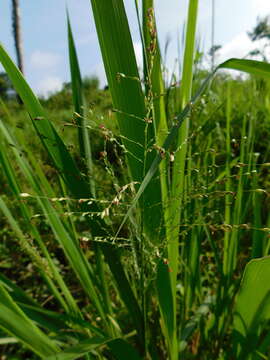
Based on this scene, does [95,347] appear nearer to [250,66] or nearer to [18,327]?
[18,327]

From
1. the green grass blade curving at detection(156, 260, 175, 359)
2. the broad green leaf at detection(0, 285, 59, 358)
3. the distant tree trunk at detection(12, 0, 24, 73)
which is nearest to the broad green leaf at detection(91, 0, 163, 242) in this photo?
the green grass blade curving at detection(156, 260, 175, 359)

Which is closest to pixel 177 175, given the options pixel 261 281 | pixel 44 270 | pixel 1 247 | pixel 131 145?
pixel 131 145

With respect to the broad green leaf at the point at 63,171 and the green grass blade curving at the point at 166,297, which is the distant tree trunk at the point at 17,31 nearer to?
the broad green leaf at the point at 63,171

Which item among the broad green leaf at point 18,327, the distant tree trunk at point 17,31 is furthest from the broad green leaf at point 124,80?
the distant tree trunk at point 17,31

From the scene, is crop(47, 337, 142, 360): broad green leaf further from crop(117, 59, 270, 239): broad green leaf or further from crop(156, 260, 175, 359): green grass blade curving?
crop(117, 59, 270, 239): broad green leaf

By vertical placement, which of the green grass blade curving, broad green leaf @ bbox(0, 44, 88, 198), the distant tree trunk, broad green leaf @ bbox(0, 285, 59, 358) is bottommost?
the green grass blade curving
